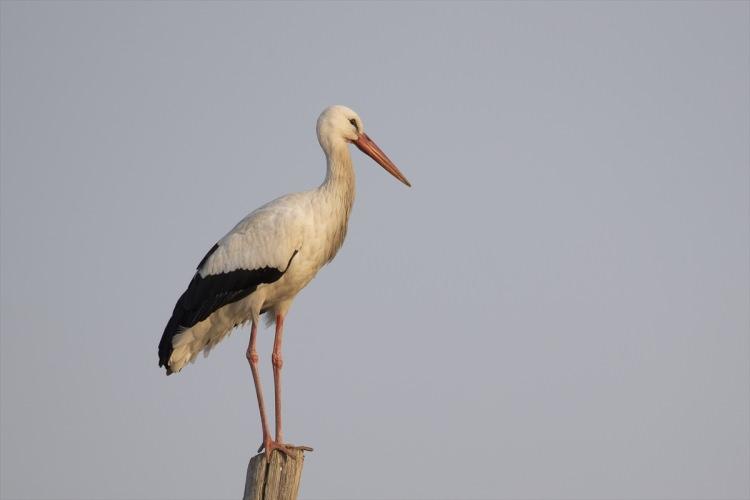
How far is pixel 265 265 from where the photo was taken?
9359 millimetres

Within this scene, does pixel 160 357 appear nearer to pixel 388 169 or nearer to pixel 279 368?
pixel 279 368

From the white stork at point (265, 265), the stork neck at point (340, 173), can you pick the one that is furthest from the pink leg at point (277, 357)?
the stork neck at point (340, 173)

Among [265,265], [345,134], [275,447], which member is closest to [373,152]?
[345,134]

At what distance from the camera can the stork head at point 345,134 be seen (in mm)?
9992

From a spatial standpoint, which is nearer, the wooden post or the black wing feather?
the wooden post

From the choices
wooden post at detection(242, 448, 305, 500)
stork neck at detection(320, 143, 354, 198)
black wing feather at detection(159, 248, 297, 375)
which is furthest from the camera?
stork neck at detection(320, 143, 354, 198)

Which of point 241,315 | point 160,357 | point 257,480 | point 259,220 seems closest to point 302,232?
point 259,220

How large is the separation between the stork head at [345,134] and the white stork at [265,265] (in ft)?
0.04

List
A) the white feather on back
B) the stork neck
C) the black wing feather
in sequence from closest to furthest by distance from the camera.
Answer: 1. the white feather on back
2. the black wing feather
3. the stork neck

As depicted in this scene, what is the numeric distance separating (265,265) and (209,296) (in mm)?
633

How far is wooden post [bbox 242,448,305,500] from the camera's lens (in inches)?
280

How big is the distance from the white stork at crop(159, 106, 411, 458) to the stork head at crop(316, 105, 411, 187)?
13 millimetres

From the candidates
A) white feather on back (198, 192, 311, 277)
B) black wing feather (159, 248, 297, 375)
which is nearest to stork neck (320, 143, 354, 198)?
white feather on back (198, 192, 311, 277)

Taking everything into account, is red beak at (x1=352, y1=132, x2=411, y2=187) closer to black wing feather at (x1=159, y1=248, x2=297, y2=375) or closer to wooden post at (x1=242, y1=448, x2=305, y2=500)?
black wing feather at (x1=159, y1=248, x2=297, y2=375)
